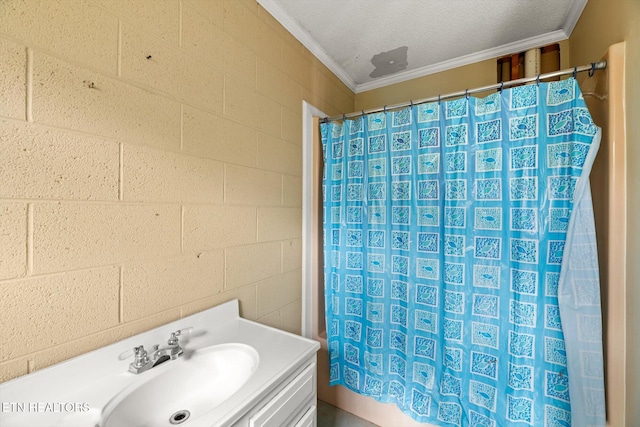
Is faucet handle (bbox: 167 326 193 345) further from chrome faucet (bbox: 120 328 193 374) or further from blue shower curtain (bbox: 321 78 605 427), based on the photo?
blue shower curtain (bbox: 321 78 605 427)

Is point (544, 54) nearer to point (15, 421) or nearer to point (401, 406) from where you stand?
point (401, 406)

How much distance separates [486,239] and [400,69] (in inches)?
63.6

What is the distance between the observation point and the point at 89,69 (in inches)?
29.8

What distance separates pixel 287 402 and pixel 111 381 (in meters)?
0.56

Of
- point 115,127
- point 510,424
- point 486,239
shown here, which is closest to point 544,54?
point 486,239

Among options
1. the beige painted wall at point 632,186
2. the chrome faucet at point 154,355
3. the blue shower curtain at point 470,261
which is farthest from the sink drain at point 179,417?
the beige painted wall at point 632,186

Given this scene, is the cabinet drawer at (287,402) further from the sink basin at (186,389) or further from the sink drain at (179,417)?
the sink drain at (179,417)

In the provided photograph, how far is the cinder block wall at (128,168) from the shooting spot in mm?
652

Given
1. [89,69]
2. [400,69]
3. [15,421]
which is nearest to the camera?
[15,421]

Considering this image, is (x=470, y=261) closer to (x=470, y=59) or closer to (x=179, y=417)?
(x=179, y=417)

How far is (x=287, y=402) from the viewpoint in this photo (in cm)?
86

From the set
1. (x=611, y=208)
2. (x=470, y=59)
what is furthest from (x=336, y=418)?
(x=470, y=59)

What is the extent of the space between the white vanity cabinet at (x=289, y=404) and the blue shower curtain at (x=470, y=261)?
0.66 metres

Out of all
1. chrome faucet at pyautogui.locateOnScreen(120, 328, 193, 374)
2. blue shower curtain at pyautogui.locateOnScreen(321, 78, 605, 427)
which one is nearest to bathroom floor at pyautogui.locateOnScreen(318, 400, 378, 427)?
blue shower curtain at pyautogui.locateOnScreen(321, 78, 605, 427)
